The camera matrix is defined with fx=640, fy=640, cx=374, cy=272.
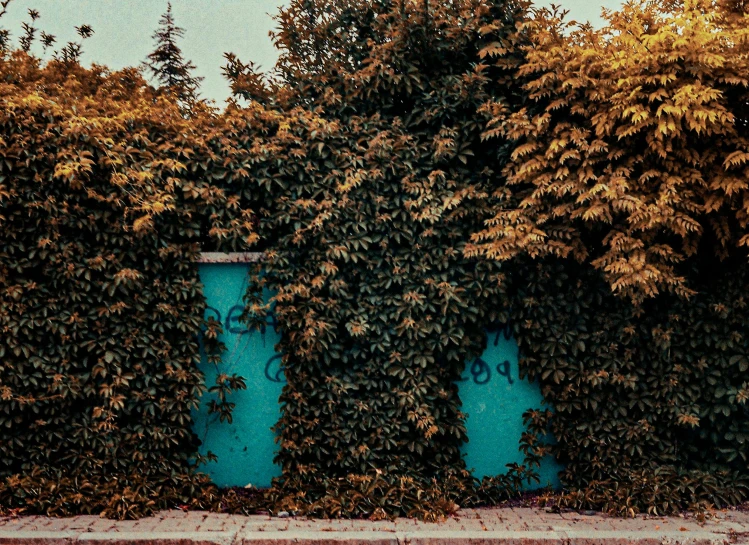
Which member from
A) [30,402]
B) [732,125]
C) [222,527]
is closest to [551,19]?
[732,125]

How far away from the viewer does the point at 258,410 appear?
6703 millimetres

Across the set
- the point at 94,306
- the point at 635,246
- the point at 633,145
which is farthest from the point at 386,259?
the point at 94,306

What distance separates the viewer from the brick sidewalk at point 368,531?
5.14m

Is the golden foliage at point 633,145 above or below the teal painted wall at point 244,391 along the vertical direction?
above

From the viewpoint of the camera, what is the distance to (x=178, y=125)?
654 centimetres

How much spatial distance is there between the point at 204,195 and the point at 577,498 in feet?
15.5

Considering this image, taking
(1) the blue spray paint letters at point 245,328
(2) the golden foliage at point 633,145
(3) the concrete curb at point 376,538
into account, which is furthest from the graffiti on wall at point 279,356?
(3) the concrete curb at point 376,538

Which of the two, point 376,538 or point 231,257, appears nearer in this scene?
point 376,538

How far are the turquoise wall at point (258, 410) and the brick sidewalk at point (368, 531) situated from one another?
858 mm

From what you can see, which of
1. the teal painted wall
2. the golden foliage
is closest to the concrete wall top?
the teal painted wall

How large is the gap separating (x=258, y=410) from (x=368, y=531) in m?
1.91

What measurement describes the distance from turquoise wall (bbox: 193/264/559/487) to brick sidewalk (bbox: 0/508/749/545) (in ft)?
2.81

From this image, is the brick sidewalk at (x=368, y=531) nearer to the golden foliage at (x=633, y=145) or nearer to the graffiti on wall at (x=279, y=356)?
the graffiti on wall at (x=279, y=356)

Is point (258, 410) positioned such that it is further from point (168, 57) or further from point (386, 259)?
point (168, 57)
